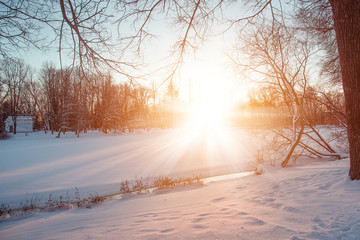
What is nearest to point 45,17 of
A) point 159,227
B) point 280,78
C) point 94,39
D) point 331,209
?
point 94,39

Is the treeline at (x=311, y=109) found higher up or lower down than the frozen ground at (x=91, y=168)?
higher up

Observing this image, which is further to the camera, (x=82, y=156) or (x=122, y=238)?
(x=82, y=156)

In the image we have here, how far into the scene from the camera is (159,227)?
116 inches

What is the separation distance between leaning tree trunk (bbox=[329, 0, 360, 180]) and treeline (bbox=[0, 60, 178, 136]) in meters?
3.78

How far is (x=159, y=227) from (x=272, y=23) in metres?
5.19

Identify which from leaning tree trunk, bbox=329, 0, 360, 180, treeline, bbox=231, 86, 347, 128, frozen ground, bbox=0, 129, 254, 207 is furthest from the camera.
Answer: treeline, bbox=231, 86, 347, 128

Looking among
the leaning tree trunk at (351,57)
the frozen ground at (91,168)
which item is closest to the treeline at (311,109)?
the frozen ground at (91,168)

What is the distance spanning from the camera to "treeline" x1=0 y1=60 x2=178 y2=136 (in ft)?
13.8

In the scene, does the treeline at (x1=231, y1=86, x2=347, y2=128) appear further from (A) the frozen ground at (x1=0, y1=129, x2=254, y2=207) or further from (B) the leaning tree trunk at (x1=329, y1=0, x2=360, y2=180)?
(B) the leaning tree trunk at (x1=329, y1=0, x2=360, y2=180)

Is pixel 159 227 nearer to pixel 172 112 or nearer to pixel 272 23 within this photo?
pixel 272 23

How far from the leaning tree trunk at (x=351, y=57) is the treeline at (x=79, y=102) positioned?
3781mm

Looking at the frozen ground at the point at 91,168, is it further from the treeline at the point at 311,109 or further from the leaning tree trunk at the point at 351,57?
the leaning tree trunk at the point at 351,57

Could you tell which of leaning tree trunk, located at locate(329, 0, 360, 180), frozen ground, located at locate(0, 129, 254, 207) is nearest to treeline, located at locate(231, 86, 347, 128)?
frozen ground, located at locate(0, 129, 254, 207)

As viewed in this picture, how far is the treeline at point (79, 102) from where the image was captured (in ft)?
13.8
